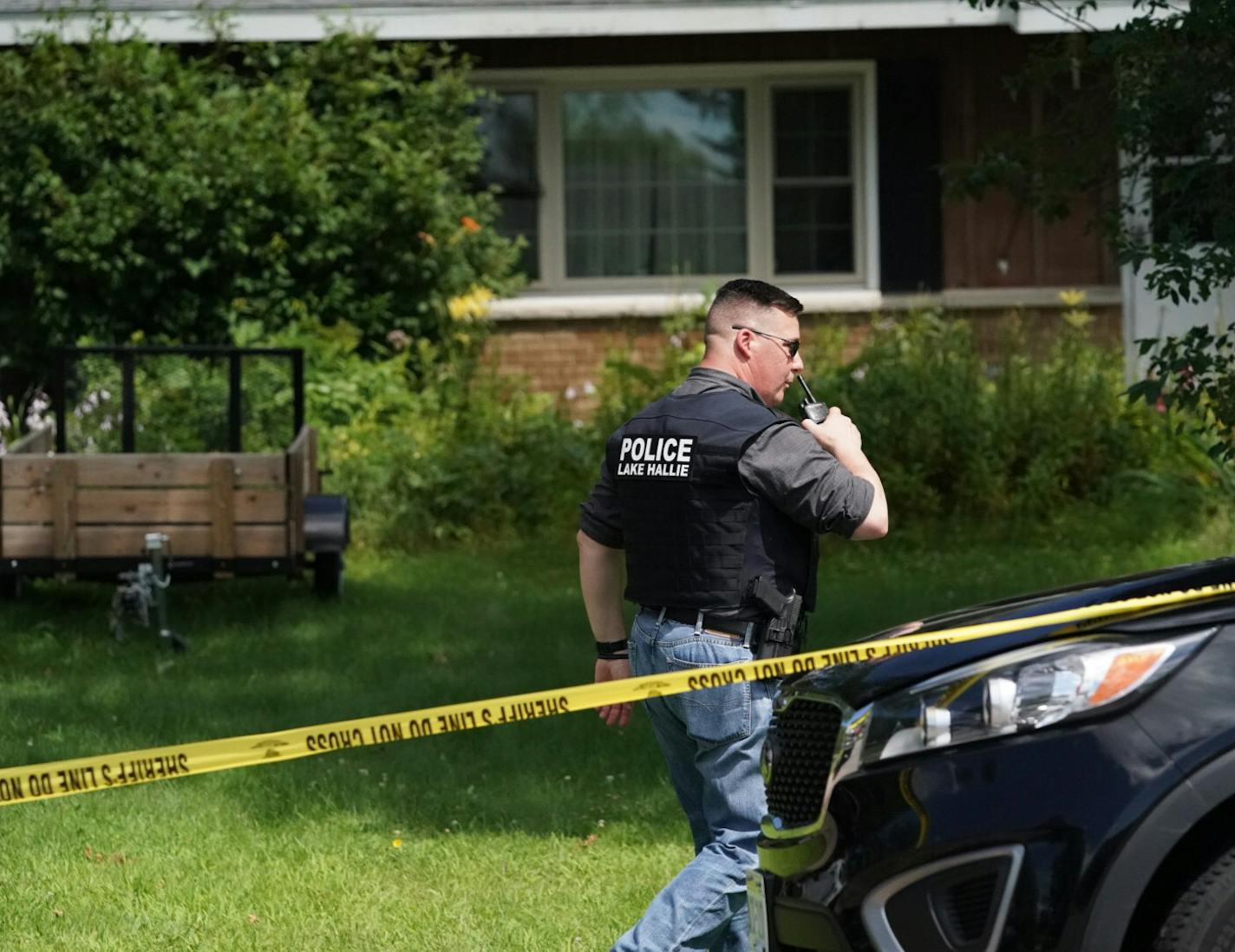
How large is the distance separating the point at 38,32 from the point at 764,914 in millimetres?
11430

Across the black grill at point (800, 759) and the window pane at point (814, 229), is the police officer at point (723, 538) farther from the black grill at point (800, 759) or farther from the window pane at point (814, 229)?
the window pane at point (814, 229)

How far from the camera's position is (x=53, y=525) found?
29.8 feet

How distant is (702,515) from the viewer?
436 centimetres

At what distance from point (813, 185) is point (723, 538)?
11.6m

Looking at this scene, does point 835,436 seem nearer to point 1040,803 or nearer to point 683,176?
point 1040,803

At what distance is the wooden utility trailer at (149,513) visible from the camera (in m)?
9.10

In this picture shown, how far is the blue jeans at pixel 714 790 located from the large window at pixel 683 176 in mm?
11127

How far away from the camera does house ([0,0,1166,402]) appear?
1476 centimetres

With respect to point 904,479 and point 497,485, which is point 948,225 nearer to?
point 904,479

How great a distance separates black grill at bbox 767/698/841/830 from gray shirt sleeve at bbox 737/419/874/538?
1.57 ft

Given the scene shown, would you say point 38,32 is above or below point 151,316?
above

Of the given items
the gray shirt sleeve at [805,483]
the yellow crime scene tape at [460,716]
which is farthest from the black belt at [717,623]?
the gray shirt sleeve at [805,483]

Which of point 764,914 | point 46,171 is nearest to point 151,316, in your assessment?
point 46,171

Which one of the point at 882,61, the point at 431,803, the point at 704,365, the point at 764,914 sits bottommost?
the point at 431,803
